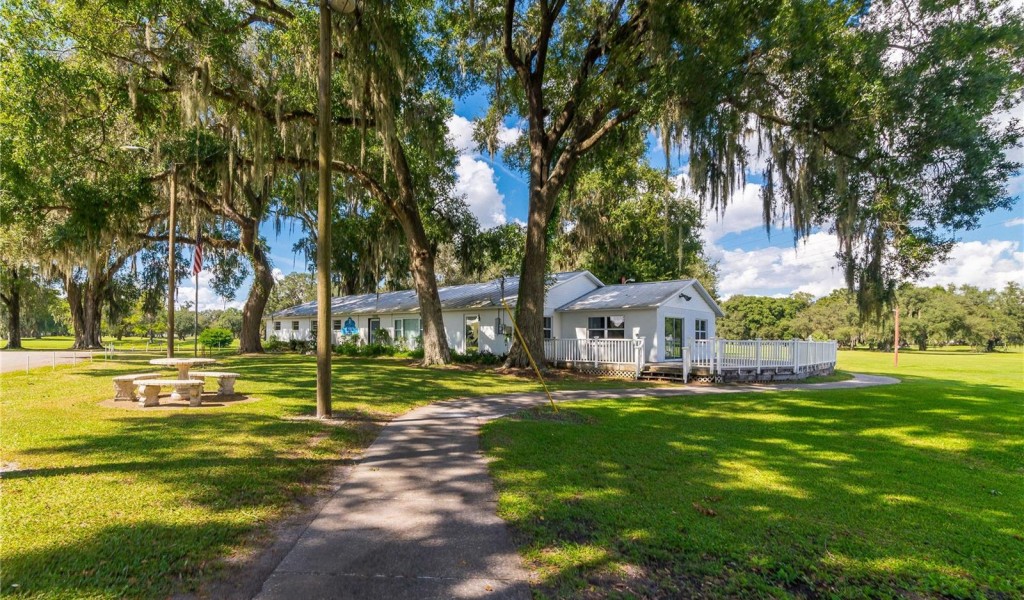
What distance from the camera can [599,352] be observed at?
16.3 m

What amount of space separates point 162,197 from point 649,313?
20.2m

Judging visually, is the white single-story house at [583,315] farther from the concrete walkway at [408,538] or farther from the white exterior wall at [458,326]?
the concrete walkway at [408,538]

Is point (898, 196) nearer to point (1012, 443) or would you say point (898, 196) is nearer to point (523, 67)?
point (1012, 443)

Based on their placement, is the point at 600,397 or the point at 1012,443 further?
the point at 600,397

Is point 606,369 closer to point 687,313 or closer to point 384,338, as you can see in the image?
point 687,313

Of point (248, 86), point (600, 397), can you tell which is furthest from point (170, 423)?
point (248, 86)

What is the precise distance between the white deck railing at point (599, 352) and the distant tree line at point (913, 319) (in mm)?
46528

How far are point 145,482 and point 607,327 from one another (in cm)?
1636

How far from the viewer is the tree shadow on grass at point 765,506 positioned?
9.29ft

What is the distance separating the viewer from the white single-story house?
17.3 m

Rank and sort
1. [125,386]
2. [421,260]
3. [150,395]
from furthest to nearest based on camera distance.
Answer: [421,260] < [125,386] < [150,395]

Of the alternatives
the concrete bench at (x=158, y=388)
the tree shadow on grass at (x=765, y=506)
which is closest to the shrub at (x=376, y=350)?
the concrete bench at (x=158, y=388)

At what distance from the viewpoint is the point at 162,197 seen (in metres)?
18.1

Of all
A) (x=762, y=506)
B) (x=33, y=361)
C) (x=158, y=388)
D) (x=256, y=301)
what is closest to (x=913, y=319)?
(x=762, y=506)
